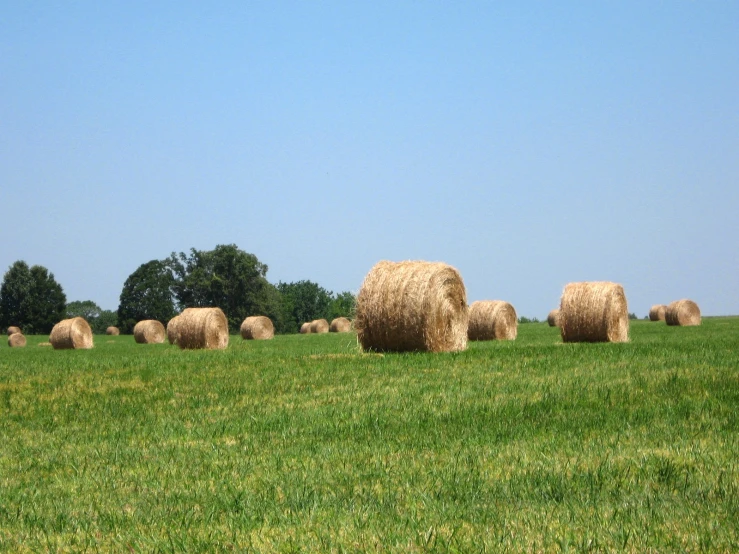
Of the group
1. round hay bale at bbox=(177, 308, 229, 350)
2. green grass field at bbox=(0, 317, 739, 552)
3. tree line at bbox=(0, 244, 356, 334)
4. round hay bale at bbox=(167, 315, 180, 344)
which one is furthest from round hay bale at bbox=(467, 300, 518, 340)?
tree line at bbox=(0, 244, 356, 334)

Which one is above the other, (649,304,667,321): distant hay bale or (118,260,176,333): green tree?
(118,260,176,333): green tree

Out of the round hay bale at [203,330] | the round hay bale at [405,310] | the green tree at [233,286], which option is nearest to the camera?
the round hay bale at [405,310]

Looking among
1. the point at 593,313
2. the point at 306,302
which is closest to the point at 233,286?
the point at 306,302

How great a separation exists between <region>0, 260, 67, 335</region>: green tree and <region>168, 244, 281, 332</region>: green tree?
1557 centimetres

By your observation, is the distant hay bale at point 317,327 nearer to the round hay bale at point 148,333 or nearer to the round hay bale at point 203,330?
the round hay bale at point 148,333

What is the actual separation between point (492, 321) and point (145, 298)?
234 feet

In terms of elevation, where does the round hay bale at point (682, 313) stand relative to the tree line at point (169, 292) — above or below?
below

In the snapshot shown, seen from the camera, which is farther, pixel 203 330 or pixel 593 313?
pixel 203 330

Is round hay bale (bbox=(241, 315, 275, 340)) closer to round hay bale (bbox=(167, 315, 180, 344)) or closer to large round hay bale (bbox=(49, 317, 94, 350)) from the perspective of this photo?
large round hay bale (bbox=(49, 317, 94, 350))

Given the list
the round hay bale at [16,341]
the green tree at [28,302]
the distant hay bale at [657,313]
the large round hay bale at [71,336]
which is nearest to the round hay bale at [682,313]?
the distant hay bale at [657,313]

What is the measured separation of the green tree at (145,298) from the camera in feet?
320

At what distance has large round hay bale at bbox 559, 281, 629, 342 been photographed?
25.3 metres

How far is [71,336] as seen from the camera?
41.5 meters

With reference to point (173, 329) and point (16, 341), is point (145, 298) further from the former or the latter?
point (173, 329)
